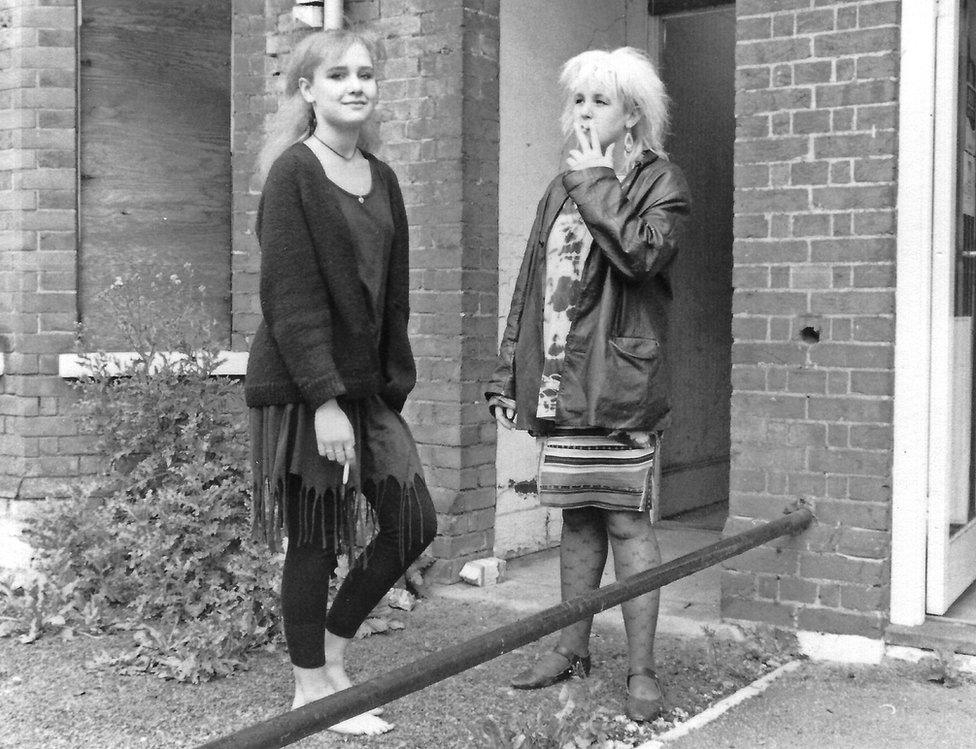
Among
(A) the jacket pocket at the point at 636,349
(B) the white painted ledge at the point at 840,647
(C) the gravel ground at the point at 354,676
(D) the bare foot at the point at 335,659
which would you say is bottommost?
(C) the gravel ground at the point at 354,676

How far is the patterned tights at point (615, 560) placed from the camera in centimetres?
375

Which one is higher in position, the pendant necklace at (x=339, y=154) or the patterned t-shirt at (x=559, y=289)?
the pendant necklace at (x=339, y=154)

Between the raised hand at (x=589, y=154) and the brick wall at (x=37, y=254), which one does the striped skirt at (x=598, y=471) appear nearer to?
the raised hand at (x=589, y=154)

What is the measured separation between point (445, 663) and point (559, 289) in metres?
1.59

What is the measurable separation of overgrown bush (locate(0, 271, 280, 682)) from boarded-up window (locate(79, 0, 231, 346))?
30cm

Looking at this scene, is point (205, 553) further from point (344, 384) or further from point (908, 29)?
point (908, 29)

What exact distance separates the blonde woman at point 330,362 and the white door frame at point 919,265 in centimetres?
175

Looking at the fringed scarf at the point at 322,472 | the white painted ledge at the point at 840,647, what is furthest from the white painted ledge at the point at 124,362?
the white painted ledge at the point at 840,647

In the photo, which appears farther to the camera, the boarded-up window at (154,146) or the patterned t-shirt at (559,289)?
the boarded-up window at (154,146)

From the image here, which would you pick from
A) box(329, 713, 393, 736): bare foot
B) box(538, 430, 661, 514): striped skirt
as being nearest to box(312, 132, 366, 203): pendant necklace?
box(538, 430, 661, 514): striped skirt

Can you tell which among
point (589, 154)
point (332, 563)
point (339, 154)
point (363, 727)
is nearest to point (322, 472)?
point (332, 563)

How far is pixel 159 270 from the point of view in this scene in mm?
5730

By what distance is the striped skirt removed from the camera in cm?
369

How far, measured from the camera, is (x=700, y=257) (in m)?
6.88
